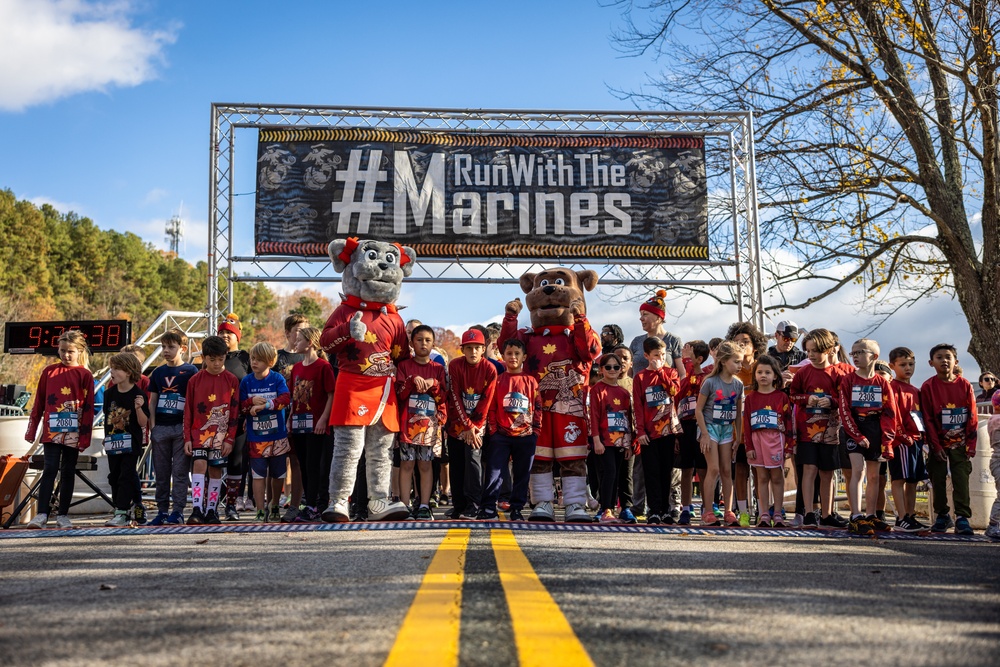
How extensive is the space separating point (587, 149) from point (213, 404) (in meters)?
10.3

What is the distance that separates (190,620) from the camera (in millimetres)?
3184

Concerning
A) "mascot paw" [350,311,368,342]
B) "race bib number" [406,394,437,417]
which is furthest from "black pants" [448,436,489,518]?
"mascot paw" [350,311,368,342]

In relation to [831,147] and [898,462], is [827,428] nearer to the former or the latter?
[898,462]

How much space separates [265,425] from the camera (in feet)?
27.5

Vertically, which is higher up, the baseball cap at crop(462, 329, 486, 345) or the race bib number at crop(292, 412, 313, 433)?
the baseball cap at crop(462, 329, 486, 345)

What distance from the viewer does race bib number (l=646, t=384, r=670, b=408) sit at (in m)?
8.25

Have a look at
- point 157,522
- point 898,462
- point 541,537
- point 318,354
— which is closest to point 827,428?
point 898,462

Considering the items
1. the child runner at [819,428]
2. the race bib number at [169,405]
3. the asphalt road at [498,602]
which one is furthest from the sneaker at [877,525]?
the race bib number at [169,405]

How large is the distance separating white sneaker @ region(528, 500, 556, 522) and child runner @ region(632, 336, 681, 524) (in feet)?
3.08

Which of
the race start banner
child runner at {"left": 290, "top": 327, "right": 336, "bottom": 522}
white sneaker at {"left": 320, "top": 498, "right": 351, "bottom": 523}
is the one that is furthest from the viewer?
the race start banner

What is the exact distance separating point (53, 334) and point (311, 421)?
7.40 metres

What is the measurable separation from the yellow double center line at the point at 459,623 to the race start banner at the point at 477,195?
476 inches

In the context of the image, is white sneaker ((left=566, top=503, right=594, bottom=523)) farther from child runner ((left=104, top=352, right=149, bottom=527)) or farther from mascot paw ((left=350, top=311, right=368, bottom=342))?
child runner ((left=104, top=352, right=149, bottom=527))

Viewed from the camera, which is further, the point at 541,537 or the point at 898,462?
the point at 898,462
